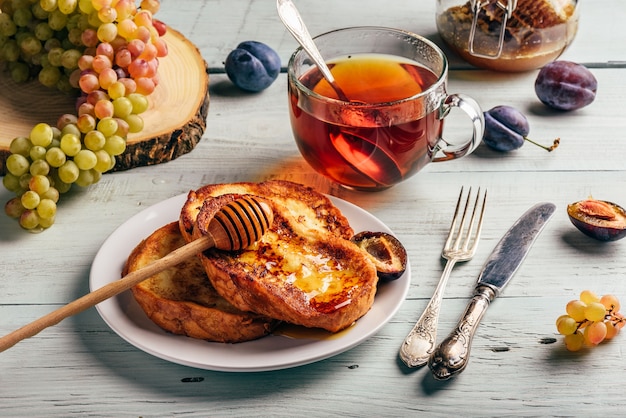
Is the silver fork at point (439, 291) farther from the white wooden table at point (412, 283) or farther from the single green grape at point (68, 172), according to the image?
the single green grape at point (68, 172)

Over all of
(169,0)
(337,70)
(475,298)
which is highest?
(337,70)

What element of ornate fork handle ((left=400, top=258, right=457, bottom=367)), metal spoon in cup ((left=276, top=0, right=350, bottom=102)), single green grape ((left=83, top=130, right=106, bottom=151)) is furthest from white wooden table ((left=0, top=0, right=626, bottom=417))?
metal spoon in cup ((left=276, top=0, right=350, bottom=102))

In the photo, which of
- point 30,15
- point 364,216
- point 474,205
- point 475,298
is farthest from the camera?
point 30,15

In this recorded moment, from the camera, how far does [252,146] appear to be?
1820 mm

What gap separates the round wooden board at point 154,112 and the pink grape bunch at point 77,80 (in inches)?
1.5

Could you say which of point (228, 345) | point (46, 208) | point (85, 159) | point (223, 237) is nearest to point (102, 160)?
point (85, 159)

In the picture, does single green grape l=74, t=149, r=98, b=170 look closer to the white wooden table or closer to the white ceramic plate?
the white wooden table

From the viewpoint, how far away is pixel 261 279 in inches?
48.6

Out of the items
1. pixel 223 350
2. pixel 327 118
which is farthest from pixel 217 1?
pixel 223 350

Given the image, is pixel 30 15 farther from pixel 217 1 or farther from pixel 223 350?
pixel 223 350

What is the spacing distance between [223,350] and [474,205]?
627 millimetres

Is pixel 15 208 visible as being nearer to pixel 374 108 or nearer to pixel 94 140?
pixel 94 140

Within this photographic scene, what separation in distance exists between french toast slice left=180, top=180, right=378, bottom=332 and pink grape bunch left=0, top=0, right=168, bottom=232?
288 mm

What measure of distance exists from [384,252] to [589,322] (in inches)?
13.6
